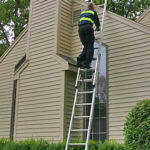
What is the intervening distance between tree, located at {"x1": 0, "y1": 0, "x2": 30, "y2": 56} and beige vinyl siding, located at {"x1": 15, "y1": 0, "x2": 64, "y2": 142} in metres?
11.1

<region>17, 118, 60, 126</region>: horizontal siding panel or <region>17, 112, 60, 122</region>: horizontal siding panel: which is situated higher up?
<region>17, 112, 60, 122</region>: horizontal siding panel

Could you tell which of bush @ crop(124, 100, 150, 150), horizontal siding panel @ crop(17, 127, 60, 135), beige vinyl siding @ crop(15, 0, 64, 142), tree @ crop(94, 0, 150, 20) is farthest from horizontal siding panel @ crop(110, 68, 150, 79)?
tree @ crop(94, 0, 150, 20)

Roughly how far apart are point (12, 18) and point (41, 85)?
1433cm

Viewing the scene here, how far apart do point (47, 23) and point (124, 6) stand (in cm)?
1425

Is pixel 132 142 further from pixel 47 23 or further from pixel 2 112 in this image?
pixel 2 112

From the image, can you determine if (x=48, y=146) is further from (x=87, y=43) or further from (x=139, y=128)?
(x=139, y=128)

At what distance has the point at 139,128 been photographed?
5.83 metres

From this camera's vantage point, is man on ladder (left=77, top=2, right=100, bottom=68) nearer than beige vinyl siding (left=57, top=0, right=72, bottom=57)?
Yes

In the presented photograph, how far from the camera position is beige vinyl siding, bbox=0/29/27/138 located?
43.0ft

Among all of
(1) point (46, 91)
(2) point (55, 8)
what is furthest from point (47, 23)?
(1) point (46, 91)

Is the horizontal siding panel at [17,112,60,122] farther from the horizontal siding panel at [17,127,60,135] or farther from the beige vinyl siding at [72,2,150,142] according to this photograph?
the beige vinyl siding at [72,2,150,142]

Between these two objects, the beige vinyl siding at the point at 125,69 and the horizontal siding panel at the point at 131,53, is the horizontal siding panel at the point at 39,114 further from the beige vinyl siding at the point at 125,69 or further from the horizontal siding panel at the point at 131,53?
the horizontal siding panel at the point at 131,53

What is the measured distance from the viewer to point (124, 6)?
2411cm

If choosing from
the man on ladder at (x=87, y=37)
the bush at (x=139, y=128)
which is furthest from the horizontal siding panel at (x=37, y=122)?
the bush at (x=139, y=128)
